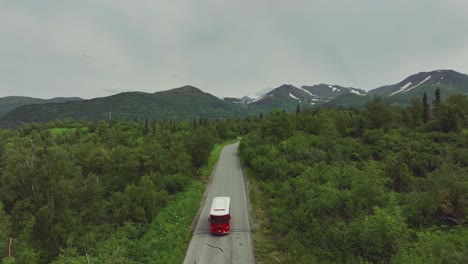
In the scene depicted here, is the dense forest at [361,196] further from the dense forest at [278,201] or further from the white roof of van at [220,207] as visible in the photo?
the white roof of van at [220,207]

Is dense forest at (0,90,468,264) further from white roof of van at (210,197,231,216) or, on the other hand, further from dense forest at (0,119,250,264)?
white roof of van at (210,197,231,216)

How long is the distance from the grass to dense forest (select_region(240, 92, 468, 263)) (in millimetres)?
6672

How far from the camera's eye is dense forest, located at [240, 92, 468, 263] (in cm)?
1717

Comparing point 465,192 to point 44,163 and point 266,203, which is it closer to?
point 266,203

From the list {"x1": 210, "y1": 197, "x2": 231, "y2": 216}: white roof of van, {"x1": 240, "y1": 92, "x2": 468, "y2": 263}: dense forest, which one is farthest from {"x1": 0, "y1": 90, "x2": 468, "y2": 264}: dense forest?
{"x1": 210, "y1": 197, "x2": 231, "y2": 216}: white roof of van

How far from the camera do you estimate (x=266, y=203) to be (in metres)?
32.5

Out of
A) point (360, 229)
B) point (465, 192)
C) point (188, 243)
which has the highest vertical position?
point (465, 192)

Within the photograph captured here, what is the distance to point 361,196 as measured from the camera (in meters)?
23.3

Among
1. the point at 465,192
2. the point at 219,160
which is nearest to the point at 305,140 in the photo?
the point at 219,160

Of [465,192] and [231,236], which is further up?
[465,192]

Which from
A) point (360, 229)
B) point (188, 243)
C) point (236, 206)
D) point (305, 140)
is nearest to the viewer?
point (360, 229)

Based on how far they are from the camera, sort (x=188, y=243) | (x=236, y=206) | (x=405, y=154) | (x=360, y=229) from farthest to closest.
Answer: (x=405, y=154), (x=236, y=206), (x=188, y=243), (x=360, y=229)

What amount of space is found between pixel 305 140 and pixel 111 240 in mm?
37310

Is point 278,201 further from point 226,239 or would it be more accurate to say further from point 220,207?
point 226,239
